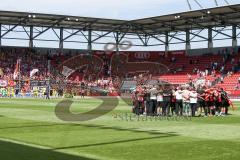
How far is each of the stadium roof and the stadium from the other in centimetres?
13

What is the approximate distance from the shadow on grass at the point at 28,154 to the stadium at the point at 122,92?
22mm

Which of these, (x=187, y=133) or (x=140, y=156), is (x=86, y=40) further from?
(x=140, y=156)

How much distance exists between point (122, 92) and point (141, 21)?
127 ft

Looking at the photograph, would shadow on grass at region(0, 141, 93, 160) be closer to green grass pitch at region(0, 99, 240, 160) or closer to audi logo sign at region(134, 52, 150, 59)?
green grass pitch at region(0, 99, 240, 160)

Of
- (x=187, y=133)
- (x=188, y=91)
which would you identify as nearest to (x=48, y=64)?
(x=188, y=91)

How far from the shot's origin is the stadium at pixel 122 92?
13.5 m

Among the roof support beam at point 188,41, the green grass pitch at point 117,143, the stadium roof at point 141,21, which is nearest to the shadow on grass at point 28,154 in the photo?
the green grass pitch at point 117,143

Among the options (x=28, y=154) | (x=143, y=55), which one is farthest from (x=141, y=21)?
(x=28, y=154)

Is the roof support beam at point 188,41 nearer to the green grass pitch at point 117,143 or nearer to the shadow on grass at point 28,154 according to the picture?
the green grass pitch at point 117,143

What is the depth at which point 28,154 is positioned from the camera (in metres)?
11.8

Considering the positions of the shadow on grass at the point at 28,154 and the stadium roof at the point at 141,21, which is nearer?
the shadow on grass at the point at 28,154

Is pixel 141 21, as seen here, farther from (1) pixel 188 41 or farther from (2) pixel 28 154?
(2) pixel 28 154

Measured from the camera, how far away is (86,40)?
246ft

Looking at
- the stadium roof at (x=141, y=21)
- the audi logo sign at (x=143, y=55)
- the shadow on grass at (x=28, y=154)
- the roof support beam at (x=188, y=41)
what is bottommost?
the shadow on grass at (x=28, y=154)
